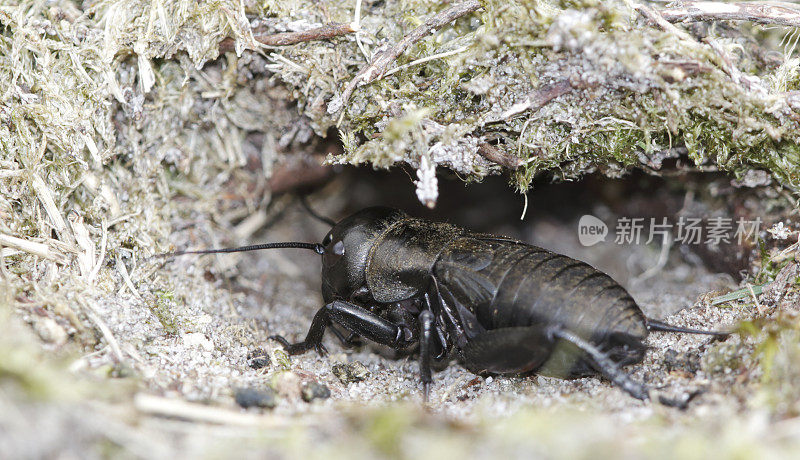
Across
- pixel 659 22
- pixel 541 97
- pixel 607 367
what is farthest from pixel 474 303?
pixel 659 22

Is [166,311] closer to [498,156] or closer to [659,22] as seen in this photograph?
[498,156]

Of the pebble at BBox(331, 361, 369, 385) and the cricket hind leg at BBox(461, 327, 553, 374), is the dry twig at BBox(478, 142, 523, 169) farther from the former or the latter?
the pebble at BBox(331, 361, 369, 385)

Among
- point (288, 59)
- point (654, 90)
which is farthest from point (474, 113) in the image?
point (288, 59)

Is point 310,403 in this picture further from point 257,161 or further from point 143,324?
point 257,161

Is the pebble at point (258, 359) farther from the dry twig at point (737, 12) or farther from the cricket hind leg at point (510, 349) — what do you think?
the dry twig at point (737, 12)

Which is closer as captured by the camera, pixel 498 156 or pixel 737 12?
pixel 737 12

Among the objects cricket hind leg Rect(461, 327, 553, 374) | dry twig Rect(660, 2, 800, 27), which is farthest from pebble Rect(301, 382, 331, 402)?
dry twig Rect(660, 2, 800, 27)
